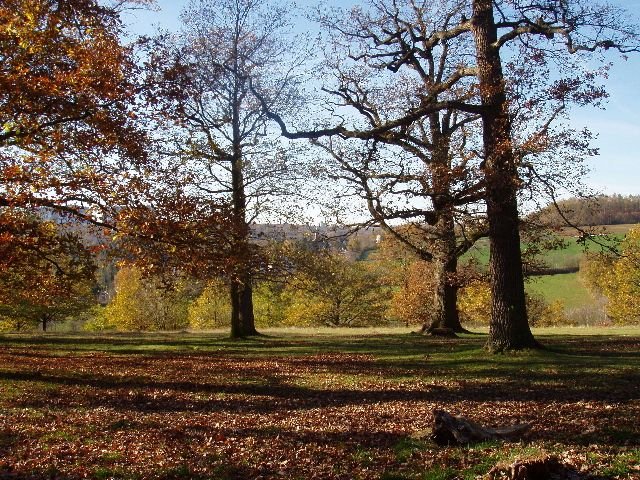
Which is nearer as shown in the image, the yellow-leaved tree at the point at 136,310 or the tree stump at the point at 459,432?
the tree stump at the point at 459,432

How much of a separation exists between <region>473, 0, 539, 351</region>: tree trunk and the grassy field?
31.1 inches

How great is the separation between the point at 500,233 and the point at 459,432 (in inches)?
365

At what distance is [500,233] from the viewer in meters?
15.7

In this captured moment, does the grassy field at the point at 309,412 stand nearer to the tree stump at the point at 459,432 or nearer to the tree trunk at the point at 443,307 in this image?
the tree stump at the point at 459,432

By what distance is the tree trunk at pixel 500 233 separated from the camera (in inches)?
610

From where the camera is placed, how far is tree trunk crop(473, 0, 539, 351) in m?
15.5

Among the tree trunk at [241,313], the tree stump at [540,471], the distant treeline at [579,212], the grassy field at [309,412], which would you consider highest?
the distant treeline at [579,212]

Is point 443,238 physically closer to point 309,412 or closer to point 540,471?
point 309,412

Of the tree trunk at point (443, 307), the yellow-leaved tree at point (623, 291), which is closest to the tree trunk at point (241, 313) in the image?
the tree trunk at point (443, 307)

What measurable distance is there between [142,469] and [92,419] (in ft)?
11.0

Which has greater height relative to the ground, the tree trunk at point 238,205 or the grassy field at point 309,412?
the tree trunk at point 238,205

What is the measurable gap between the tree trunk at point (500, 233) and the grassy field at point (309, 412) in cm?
79

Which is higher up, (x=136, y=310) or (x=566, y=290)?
(x=136, y=310)

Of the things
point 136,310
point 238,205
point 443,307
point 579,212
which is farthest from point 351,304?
point 579,212
